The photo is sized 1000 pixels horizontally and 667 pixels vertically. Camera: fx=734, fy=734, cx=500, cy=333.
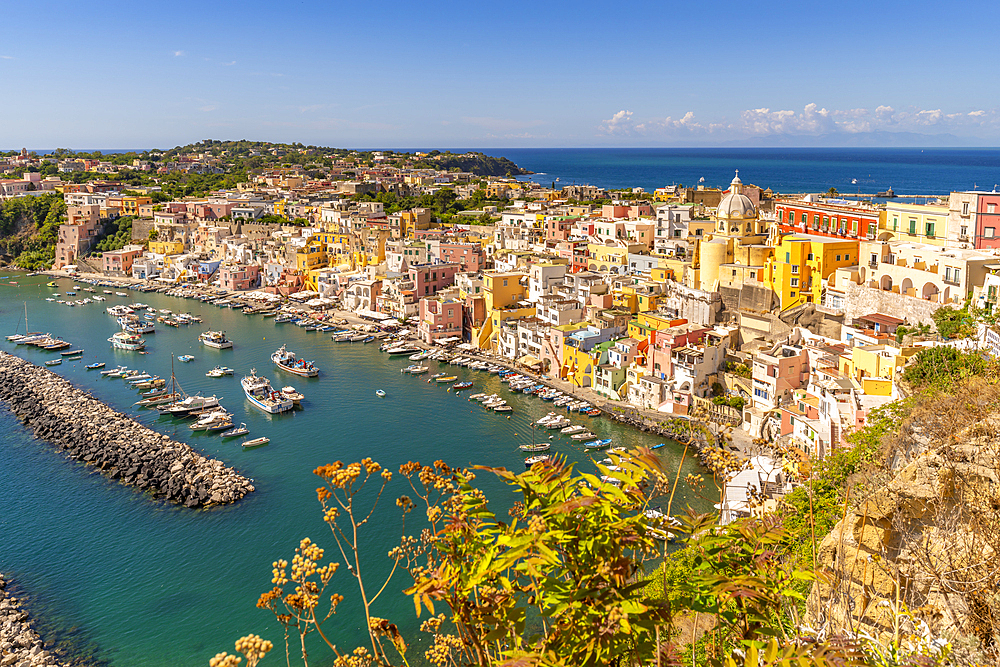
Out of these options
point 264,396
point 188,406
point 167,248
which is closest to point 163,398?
point 188,406

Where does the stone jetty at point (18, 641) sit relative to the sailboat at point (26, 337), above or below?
below

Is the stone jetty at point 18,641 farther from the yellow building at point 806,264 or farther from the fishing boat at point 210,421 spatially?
the yellow building at point 806,264

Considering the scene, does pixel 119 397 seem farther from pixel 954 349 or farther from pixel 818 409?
pixel 954 349

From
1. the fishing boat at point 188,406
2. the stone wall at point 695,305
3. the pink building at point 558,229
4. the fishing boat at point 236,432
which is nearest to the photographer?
the fishing boat at point 236,432

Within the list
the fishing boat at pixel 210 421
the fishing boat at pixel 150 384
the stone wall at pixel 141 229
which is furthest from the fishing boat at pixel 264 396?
the stone wall at pixel 141 229

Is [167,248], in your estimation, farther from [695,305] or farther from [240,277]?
[695,305]

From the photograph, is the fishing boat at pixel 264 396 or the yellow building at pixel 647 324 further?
the yellow building at pixel 647 324

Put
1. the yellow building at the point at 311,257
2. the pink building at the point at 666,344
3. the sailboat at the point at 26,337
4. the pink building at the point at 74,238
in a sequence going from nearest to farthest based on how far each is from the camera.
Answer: the pink building at the point at 666,344 → the sailboat at the point at 26,337 → the yellow building at the point at 311,257 → the pink building at the point at 74,238

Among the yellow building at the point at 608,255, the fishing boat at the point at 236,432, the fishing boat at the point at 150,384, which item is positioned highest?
the yellow building at the point at 608,255

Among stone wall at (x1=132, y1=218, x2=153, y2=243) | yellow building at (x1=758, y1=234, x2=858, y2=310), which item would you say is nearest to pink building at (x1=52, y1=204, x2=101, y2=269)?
stone wall at (x1=132, y1=218, x2=153, y2=243)

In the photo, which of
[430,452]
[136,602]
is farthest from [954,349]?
[136,602]
